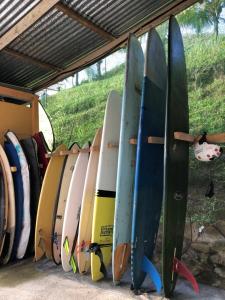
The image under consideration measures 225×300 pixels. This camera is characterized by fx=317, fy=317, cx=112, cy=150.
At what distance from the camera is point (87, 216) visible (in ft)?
8.50

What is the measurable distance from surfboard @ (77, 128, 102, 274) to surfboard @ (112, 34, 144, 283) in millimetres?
331

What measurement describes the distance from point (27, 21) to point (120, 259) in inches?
77.4

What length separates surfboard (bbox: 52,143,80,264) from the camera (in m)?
2.88

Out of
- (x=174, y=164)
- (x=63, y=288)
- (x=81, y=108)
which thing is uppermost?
(x=81, y=108)

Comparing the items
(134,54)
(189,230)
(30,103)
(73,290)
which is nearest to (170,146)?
(134,54)

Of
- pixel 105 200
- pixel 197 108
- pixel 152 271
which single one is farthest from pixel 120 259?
pixel 197 108

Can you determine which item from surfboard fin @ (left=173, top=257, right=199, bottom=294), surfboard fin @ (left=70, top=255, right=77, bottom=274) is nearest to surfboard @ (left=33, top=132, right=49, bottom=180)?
surfboard fin @ (left=70, top=255, right=77, bottom=274)

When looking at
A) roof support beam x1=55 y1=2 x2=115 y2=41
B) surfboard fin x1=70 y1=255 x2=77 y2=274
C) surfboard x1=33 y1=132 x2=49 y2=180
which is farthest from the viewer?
surfboard x1=33 y1=132 x2=49 y2=180

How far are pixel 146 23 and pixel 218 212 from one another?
182 cm

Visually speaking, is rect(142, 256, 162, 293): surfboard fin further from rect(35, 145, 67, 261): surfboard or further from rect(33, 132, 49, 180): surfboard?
rect(33, 132, 49, 180): surfboard

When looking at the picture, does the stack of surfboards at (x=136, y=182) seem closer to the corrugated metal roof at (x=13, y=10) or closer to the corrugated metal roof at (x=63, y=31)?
the corrugated metal roof at (x=63, y=31)

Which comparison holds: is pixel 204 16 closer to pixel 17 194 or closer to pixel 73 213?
pixel 73 213

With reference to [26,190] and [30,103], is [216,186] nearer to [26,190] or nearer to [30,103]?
[26,190]

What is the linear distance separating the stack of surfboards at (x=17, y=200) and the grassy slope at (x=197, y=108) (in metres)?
1.18
